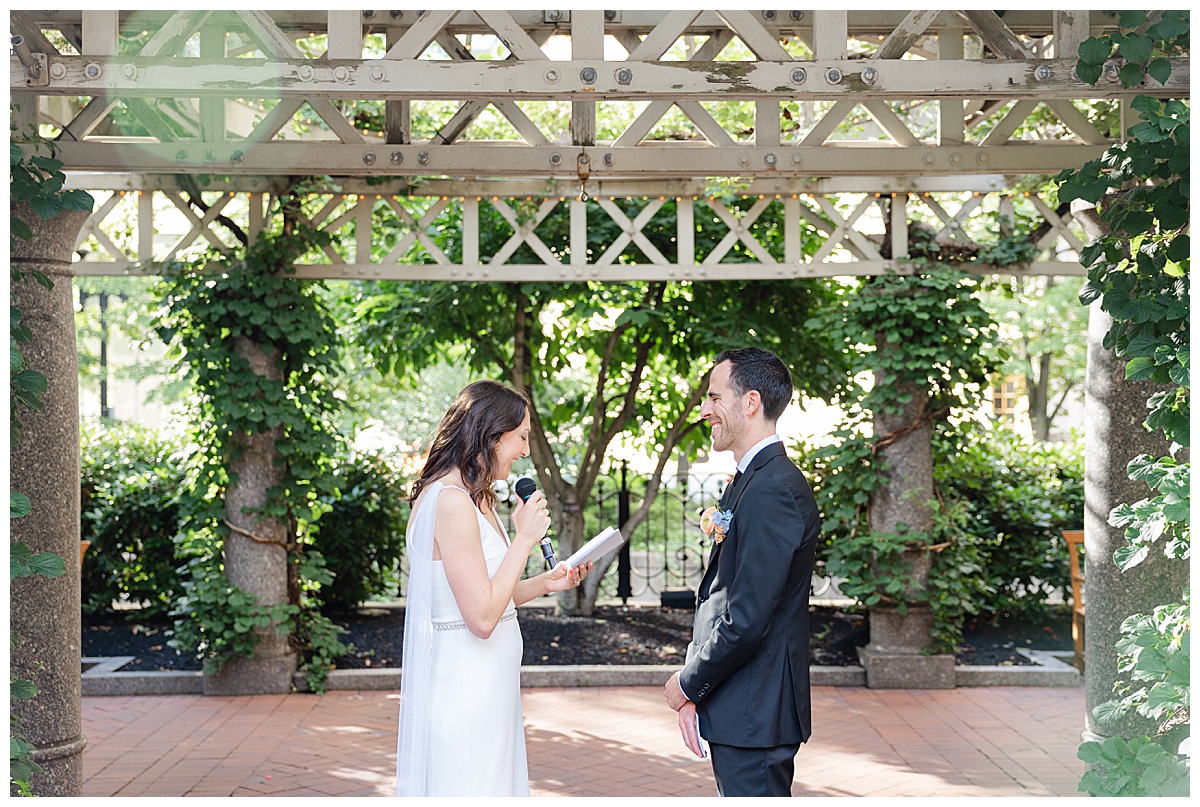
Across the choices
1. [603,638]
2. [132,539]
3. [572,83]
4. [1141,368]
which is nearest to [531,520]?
[572,83]

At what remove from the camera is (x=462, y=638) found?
3.45 metres

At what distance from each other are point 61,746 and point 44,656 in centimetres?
37

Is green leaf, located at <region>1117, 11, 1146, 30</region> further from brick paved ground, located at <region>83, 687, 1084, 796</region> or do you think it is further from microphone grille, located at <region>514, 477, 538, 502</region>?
brick paved ground, located at <region>83, 687, 1084, 796</region>

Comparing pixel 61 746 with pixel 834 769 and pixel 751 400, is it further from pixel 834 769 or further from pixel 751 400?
pixel 834 769

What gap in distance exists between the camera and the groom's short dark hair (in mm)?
3473

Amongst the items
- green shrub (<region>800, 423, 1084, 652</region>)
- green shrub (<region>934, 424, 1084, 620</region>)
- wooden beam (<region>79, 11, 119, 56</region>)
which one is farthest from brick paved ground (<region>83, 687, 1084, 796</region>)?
wooden beam (<region>79, 11, 119, 56</region>)

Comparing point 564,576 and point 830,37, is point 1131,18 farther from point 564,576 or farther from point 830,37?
point 564,576

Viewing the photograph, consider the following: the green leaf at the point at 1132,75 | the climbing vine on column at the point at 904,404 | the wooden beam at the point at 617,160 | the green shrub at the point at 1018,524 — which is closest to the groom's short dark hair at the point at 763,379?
the green leaf at the point at 1132,75

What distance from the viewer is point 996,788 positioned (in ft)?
18.5

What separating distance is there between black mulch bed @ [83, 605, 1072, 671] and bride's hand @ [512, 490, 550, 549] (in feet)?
16.7

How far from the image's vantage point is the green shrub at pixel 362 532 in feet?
31.1

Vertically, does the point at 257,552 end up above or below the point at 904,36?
below

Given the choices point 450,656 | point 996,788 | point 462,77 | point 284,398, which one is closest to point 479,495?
point 450,656

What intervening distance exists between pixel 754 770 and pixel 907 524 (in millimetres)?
4858
